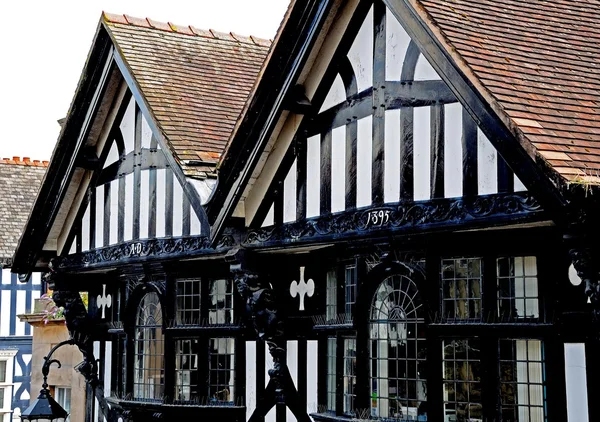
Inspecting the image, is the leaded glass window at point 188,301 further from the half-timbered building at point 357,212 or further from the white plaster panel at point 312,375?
the white plaster panel at point 312,375

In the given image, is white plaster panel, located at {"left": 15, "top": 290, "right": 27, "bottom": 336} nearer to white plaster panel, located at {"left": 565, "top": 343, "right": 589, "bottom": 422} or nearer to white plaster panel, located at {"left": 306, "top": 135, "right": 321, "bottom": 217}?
white plaster panel, located at {"left": 306, "top": 135, "right": 321, "bottom": 217}

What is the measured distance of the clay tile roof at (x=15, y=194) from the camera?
28578 millimetres

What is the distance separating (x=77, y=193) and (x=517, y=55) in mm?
8360

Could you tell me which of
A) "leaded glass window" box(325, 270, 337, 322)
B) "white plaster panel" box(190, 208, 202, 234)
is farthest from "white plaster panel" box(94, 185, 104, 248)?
"leaded glass window" box(325, 270, 337, 322)

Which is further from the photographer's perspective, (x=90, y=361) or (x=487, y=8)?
(x=90, y=361)

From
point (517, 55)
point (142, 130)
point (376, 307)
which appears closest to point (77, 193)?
point (142, 130)

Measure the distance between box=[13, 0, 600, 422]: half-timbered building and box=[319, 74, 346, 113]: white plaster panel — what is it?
52mm

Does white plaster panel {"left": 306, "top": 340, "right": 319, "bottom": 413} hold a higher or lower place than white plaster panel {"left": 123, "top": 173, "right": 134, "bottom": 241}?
lower

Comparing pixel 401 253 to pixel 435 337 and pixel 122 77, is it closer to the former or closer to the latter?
pixel 435 337

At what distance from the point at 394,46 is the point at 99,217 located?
262 inches

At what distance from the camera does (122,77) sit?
50.9 feet

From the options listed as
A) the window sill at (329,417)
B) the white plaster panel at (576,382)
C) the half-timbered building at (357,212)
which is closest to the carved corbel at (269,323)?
the half-timbered building at (357,212)

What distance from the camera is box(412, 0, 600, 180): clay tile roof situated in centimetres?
904

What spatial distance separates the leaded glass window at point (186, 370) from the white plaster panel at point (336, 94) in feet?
13.5
